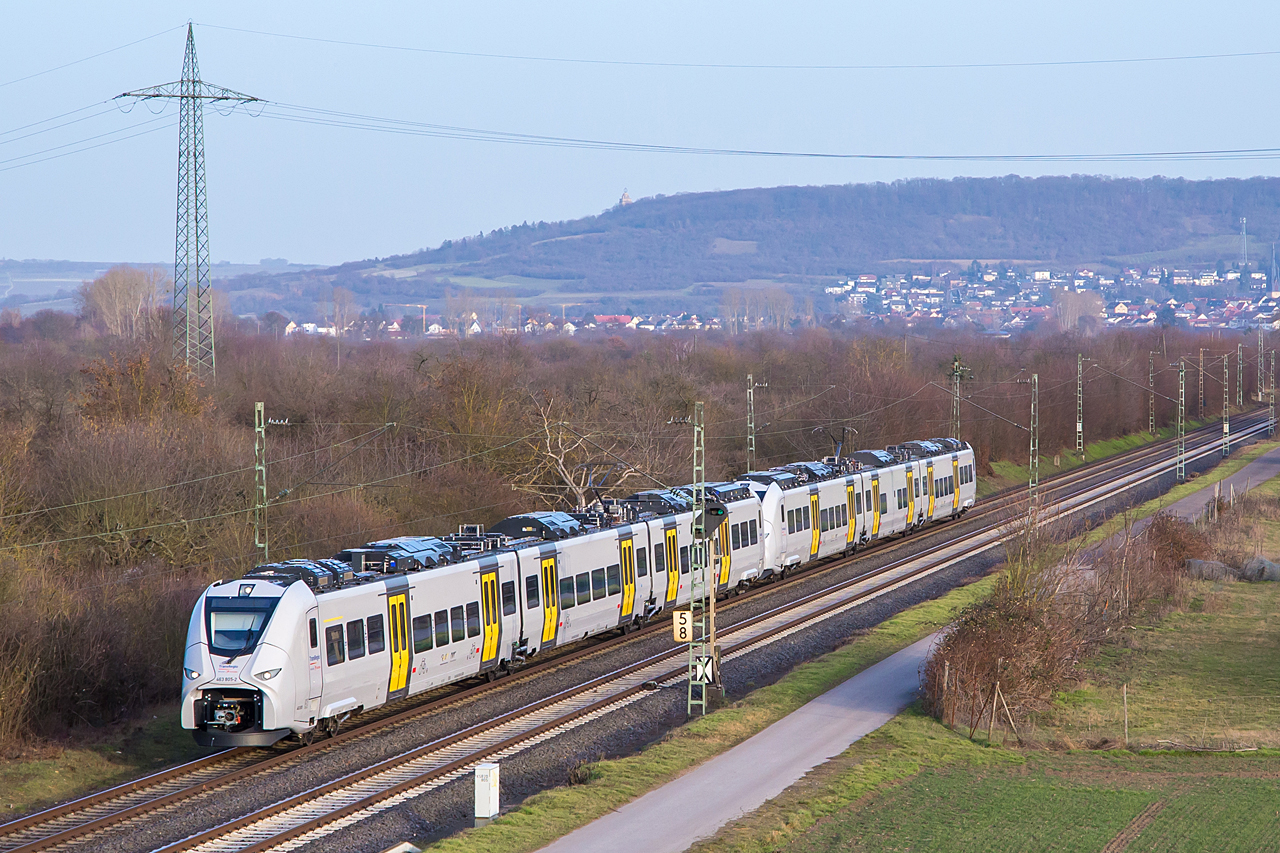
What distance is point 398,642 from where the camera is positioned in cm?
2403

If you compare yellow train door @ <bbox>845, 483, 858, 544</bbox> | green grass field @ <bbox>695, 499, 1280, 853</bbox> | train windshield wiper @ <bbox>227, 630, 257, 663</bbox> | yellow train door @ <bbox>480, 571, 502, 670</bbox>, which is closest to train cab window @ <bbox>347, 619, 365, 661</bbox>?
train windshield wiper @ <bbox>227, 630, 257, 663</bbox>

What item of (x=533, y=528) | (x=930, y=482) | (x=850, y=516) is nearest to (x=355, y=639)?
(x=533, y=528)

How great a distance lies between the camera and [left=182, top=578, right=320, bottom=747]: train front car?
69.4 feet

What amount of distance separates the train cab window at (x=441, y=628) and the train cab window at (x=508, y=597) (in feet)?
6.76

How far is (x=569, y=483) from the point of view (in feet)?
158

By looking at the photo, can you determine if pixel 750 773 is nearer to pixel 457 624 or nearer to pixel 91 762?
pixel 457 624

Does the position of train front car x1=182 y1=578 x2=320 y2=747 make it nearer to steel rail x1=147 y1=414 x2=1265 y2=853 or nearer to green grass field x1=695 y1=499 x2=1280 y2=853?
steel rail x1=147 y1=414 x2=1265 y2=853

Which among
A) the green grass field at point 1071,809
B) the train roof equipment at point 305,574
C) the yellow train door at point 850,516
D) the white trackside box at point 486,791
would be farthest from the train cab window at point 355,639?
the yellow train door at point 850,516

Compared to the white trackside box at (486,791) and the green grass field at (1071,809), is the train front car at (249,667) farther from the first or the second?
the green grass field at (1071,809)

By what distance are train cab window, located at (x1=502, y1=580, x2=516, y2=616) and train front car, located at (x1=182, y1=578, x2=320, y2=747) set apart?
5978 millimetres

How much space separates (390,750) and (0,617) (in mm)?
8969

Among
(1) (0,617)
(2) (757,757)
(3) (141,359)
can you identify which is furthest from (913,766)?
(3) (141,359)

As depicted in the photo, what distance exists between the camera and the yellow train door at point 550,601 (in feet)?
94.9

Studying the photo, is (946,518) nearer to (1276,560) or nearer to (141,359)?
(1276,560)
